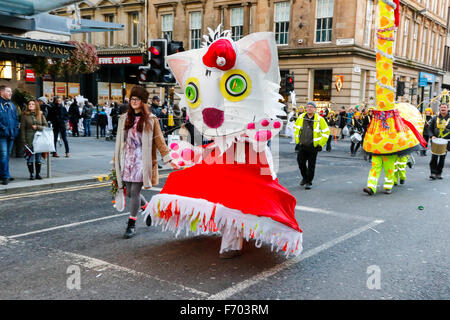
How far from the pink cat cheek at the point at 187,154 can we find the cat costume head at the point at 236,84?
0.32 meters

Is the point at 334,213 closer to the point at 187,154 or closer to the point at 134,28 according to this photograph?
the point at 187,154

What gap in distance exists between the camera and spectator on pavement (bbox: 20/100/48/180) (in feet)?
31.0

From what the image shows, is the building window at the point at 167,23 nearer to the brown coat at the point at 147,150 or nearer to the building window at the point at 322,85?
the building window at the point at 322,85

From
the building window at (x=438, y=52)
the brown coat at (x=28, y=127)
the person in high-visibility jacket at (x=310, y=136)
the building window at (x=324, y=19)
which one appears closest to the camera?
the person in high-visibility jacket at (x=310, y=136)

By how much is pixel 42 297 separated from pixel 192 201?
1.68 metres

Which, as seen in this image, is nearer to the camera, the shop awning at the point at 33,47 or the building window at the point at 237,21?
the shop awning at the point at 33,47

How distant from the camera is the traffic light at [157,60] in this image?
11.2 m

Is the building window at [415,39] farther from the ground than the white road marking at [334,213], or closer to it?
farther from the ground

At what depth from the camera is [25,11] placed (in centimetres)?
1177

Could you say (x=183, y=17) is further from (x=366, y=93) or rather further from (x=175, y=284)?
(x=175, y=284)

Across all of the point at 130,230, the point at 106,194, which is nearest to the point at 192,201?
Result: the point at 130,230

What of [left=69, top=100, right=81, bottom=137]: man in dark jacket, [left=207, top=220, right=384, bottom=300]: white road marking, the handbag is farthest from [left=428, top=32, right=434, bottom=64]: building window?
[left=207, top=220, right=384, bottom=300]: white road marking

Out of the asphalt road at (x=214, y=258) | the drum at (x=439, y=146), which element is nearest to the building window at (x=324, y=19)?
the drum at (x=439, y=146)

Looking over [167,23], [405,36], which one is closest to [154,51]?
[167,23]
